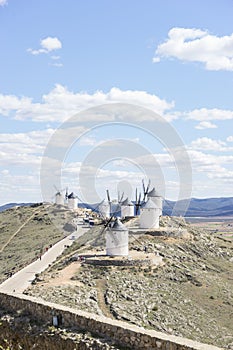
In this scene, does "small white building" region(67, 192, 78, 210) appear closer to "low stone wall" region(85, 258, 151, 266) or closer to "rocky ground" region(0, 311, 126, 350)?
"low stone wall" region(85, 258, 151, 266)

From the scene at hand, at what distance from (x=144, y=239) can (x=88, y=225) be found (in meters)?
19.1

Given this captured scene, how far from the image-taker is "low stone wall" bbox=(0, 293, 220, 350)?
9.20 meters

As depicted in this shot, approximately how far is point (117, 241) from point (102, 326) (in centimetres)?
2762

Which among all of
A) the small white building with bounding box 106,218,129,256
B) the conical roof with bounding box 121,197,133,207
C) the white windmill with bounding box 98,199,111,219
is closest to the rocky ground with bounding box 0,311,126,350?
the small white building with bounding box 106,218,129,256

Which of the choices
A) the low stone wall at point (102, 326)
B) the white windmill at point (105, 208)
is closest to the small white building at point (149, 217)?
the white windmill at point (105, 208)

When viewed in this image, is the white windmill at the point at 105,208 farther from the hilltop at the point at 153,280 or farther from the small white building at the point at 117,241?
the small white building at the point at 117,241

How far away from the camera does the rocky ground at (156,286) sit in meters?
25.3

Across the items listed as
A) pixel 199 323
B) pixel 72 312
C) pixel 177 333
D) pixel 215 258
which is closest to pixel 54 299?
pixel 177 333

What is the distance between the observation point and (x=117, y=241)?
38188 millimetres

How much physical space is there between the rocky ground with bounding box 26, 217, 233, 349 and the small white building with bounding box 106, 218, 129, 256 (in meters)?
1.22

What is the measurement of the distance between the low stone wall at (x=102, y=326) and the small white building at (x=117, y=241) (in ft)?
80.8

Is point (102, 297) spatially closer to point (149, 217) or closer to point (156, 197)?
point (149, 217)

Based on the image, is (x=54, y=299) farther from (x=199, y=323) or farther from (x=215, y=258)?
(x=215, y=258)

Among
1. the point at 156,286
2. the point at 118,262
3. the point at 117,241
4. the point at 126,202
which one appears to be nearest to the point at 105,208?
the point at 126,202
